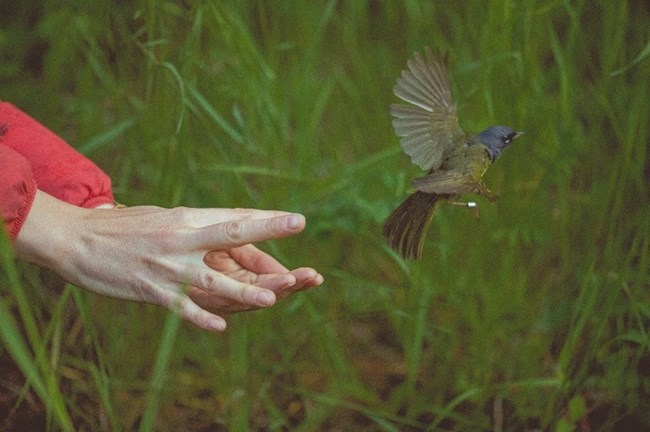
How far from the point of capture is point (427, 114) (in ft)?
2.67

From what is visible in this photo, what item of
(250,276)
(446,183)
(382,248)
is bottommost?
(382,248)

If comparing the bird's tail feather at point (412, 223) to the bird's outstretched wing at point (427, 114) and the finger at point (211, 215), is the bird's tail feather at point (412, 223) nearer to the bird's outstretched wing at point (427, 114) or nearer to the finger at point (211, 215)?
the bird's outstretched wing at point (427, 114)

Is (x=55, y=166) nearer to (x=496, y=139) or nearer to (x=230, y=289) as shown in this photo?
(x=230, y=289)

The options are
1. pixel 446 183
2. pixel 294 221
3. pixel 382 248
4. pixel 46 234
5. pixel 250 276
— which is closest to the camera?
pixel 446 183

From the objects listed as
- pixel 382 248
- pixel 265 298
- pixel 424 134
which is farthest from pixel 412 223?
pixel 382 248

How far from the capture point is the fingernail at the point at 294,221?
938 millimetres

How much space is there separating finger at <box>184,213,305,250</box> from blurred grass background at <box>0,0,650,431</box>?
30cm

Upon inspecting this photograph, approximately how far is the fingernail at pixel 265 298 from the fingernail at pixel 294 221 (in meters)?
0.07

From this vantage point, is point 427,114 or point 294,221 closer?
point 427,114

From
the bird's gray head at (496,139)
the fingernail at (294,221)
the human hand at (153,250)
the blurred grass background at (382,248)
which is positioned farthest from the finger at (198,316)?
the bird's gray head at (496,139)

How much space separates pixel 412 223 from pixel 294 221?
0.16 meters

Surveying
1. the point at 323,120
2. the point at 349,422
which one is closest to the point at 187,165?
the point at 349,422

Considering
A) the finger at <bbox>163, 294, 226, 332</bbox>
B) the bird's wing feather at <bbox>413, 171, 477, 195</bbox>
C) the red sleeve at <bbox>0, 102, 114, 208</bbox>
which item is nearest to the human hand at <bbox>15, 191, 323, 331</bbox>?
the finger at <bbox>163, 294, 226, 332</bbox>

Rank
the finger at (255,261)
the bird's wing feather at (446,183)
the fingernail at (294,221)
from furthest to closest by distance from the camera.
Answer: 1. the finger at (255,261)
2. the fingernail at (294,221)
3. the bird's wing feather at (446,183)
